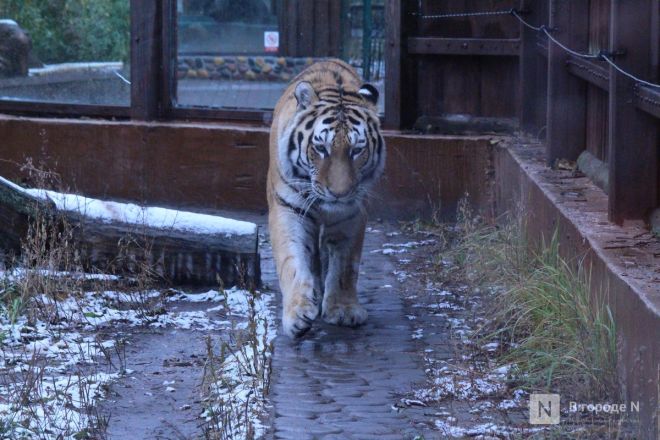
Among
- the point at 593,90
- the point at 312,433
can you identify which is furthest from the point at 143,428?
the point at 593,90

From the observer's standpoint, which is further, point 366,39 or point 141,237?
point 366,39

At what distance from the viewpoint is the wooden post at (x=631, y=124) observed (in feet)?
15.8

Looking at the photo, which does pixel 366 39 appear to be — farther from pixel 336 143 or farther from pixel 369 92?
pixel 336 143

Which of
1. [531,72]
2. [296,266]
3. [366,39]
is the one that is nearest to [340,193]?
[296,266]

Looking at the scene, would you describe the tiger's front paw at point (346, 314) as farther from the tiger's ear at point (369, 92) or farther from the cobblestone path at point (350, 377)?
the tiger's ear at point (369, 92)

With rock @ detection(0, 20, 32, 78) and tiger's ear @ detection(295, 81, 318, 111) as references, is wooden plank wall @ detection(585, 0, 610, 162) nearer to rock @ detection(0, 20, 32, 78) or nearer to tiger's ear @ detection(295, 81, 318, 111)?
tiger's ear @ detection(295, 81, 318, 111)

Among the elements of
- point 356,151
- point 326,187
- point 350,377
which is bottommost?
point 350,377

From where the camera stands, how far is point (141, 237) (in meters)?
6.66

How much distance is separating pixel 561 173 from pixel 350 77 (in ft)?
4.51

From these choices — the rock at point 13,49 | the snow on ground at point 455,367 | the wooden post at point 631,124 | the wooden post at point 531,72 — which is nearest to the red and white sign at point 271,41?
the wooden post at point 531,72

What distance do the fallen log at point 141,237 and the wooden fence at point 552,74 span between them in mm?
2036

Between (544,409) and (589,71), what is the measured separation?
2.44 metres

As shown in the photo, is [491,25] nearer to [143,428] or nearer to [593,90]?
[593,90]

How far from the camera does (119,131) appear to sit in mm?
9391
